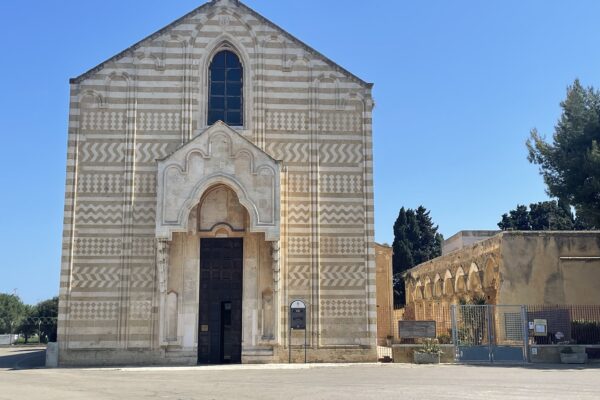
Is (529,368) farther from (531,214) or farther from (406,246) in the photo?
(531,214)

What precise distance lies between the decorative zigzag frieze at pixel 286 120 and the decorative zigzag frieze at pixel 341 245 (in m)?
4.41

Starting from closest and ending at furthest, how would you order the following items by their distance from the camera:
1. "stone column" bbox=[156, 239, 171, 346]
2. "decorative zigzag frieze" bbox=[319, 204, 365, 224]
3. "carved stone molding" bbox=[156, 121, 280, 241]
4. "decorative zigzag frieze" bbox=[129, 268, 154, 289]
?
"stone column" bbox=[156, 239, 171, 346], "carved stone molding" bbox=[156, 121, 280, 241], "decorative zigzag frieze" bbox=[129, 268, 154, 289], "decorative zigzag frieze" bbox=[319, 204, 365, 224]

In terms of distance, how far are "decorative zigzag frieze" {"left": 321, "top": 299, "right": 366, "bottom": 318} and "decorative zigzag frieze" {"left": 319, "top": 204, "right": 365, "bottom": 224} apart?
116 inches

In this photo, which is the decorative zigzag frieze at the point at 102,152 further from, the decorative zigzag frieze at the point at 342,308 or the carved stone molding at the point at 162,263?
the decorative zigzag frieze at the point at 342,308

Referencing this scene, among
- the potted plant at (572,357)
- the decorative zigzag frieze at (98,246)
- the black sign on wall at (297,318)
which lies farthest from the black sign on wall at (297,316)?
the potted plant at (572,357)

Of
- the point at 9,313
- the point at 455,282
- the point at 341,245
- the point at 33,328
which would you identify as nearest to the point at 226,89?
the point at 341,245

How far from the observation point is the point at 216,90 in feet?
82.3

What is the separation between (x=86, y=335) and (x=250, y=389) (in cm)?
974

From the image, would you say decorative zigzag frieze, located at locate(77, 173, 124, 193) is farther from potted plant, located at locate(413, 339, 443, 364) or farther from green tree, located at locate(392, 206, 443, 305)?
green tree, located at locate(392, 206, 443, 305)

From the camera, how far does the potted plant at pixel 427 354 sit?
23266 millimetres

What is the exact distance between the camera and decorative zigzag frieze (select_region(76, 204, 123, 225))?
23.5 metres

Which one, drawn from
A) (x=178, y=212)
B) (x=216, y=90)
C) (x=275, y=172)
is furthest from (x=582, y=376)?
(x=216, y=90)

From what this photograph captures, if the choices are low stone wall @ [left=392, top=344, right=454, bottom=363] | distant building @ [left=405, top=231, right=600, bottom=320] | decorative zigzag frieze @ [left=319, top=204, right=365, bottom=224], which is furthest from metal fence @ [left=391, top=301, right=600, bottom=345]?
decorative zigzag frieze @ [left=319, top=204, right=365, bottom=224]

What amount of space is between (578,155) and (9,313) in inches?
3083
